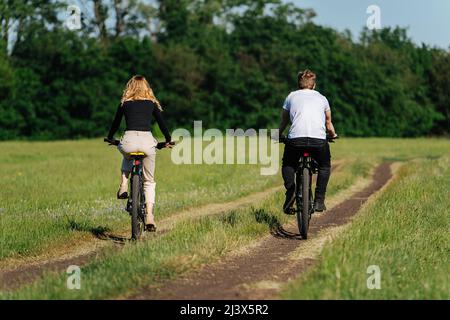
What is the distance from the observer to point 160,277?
22.3 ft

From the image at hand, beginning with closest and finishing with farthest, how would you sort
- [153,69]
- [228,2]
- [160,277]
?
[160,277] < [153,69] < [228,2]

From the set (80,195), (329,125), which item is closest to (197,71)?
(80,195)

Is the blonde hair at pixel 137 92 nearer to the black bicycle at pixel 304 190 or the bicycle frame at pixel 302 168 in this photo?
the black bicycle at pixel 304 190

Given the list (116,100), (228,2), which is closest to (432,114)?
(228,2)

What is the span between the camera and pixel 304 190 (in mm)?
9727

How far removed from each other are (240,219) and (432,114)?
6697cm

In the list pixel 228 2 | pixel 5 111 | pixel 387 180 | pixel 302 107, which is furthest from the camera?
pixel 228 2

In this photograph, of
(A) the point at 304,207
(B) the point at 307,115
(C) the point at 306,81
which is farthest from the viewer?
(C) the point at 306,81

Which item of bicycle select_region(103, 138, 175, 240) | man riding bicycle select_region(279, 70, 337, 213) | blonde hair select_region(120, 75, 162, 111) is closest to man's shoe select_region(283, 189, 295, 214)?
man riding bicycle select_region(279, 70, 337, 213)

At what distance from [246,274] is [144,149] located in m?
3.23

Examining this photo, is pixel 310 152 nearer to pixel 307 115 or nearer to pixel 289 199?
pixel 307 115

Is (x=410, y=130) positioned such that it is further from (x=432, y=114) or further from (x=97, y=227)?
(x=97, y=227)

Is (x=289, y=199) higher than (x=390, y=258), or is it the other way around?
(x=289, y=199)

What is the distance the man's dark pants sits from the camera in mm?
9781
